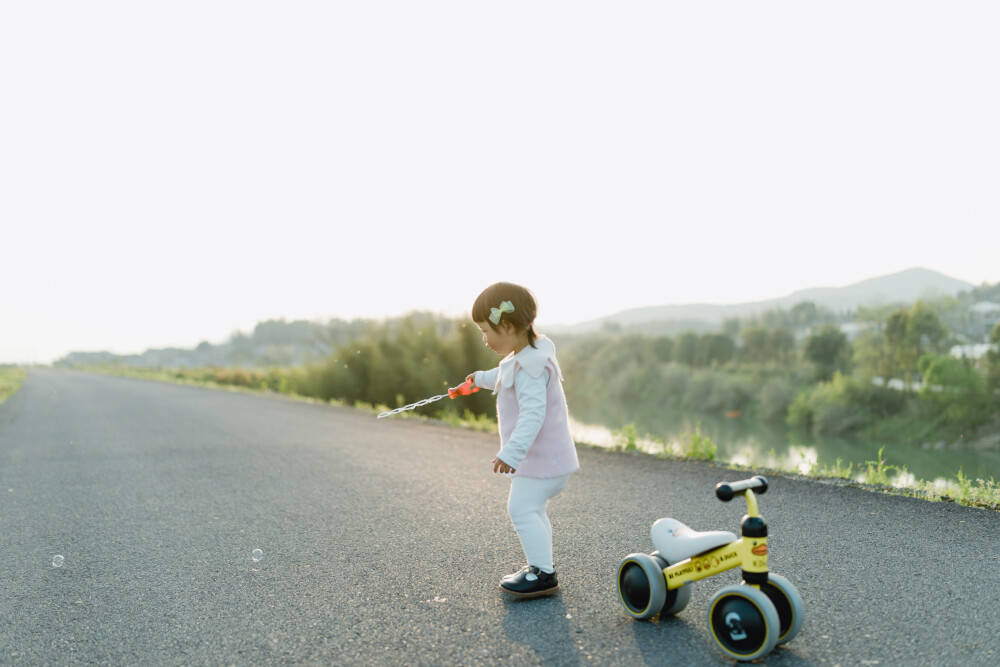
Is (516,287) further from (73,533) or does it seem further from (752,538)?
(73,533)

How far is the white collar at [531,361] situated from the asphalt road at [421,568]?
984 millimetres

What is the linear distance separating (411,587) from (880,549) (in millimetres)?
2414

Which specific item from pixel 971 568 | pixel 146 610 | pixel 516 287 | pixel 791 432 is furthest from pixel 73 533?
pixel 791 432

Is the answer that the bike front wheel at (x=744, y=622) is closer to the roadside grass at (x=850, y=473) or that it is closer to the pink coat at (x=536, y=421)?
the pink coat at (x=536, y=421)

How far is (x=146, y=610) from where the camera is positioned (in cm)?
302

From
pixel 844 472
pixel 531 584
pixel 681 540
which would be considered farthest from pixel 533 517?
pixel 844 472

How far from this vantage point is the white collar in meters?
2.97

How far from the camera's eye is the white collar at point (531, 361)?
2.97 metres

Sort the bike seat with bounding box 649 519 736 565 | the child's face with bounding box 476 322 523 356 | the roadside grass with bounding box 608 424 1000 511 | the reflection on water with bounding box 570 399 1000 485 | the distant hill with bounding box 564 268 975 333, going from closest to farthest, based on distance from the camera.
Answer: the bike seat with bounding box 649 519 736 565 < the child's face with bounding box 476 322 523 356 < the roadside grass with bounding box 608 424 1000 511 < the reflection on water with bounding box 570 399 1000 485 < the distant hill with bounding box 564 268 975 333

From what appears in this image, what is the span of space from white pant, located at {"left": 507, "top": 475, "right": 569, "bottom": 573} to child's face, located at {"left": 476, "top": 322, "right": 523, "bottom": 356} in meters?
0.59

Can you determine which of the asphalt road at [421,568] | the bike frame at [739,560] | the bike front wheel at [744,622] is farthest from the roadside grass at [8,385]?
the bike front wheel at [744,622]

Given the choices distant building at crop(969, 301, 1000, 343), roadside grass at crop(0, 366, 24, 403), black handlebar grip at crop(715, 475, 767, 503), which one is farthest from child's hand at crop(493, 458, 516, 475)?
distant building at crop(969, 301, 1000, 343)

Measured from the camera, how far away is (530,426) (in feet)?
9.59

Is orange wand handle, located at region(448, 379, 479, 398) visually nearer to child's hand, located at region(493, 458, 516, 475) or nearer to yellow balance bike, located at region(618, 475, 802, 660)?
child's hand, located at region(493, 458, 516, 475)
